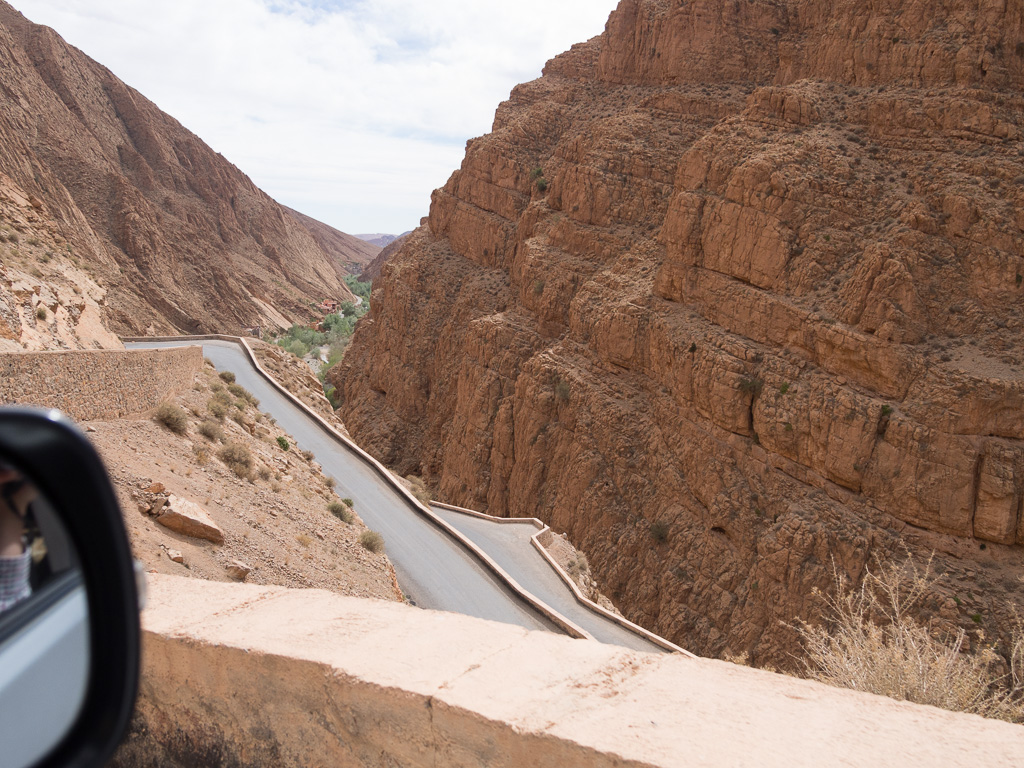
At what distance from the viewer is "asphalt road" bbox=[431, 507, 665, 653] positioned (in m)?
17.4

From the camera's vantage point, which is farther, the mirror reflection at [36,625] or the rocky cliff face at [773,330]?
the rocky cliff face at [773,330]

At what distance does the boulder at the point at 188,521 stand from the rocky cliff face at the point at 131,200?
23908mm

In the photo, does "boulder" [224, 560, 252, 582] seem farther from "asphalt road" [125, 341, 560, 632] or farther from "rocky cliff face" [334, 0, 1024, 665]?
"rocky cliff face" [334, 0, 1024, 665]

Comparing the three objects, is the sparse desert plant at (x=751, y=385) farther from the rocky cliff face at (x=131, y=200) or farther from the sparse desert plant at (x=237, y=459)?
the rocky cliff face at (x=131, y=200)

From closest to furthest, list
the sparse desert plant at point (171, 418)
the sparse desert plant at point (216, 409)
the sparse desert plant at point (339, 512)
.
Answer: the sparse desert plant at point (171, 418) < the sparse desert plant at point (339, 512) < the sparse desert plant at point (216, 409)

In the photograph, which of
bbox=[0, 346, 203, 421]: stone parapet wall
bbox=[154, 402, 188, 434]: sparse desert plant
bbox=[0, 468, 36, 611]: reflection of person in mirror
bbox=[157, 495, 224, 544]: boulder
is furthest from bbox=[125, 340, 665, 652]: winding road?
bbox=[0, 468, 36, 611]: reflection of person in mirror

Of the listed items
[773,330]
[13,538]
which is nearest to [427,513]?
[773,330]

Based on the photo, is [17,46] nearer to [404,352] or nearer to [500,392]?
[404,352]

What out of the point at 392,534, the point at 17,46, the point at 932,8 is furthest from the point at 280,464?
the point at 17,46

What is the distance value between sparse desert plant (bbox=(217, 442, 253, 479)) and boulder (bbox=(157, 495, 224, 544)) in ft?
11.9

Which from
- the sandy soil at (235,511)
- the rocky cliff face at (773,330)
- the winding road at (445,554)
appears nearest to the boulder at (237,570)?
the sandy soil at (235,511)

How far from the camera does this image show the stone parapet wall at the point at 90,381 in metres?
11.0

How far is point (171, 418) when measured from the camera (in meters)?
14.7

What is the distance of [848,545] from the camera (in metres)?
19.2
